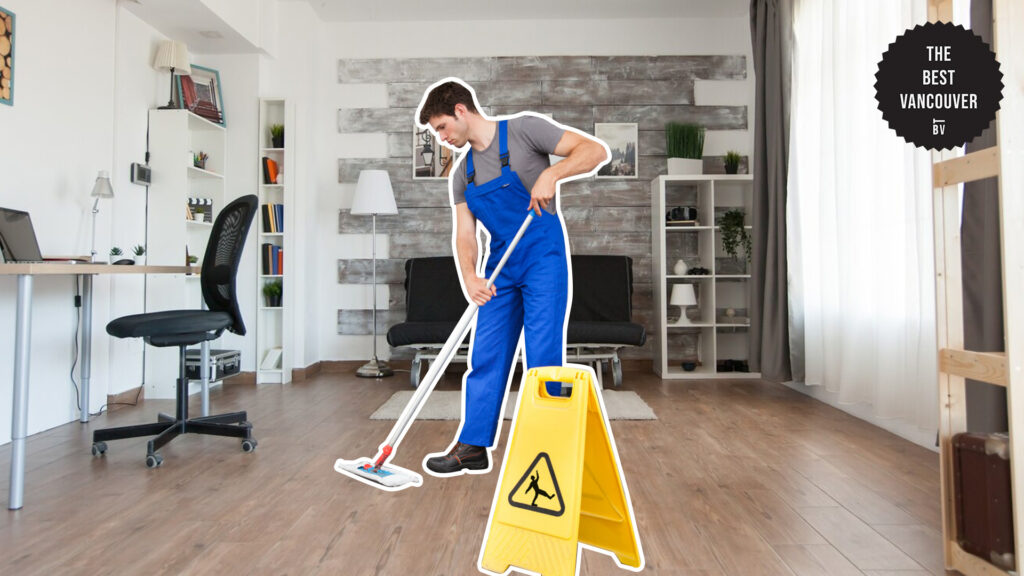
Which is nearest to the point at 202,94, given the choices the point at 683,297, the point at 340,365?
the point at 340,365

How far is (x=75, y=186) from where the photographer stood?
11.3ft

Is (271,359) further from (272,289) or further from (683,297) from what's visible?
(683,297)

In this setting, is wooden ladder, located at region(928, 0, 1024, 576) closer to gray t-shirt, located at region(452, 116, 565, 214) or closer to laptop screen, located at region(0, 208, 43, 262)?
gray t-shirt, located at region(452, 116, 565, 214)

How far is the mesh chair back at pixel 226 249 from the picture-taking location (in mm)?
2836

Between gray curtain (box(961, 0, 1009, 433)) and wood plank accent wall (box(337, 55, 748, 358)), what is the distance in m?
3.23

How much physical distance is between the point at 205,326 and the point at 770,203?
3197 millimetres

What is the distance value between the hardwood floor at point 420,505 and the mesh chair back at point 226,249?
68cm

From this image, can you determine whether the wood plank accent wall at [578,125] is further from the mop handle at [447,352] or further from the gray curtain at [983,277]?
the mop handle at [447,352]

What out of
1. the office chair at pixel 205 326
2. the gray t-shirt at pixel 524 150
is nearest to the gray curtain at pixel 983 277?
the gray t-shirt at pixel 524 150

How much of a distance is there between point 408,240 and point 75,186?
2300 mm

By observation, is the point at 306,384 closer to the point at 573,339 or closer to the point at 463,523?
the point at 573,339

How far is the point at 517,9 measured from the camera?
5039 millimetres

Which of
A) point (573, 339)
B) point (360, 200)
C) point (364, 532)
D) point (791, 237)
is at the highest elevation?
point (360, 200)

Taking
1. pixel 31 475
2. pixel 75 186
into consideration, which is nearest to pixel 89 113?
pixel 75 186
